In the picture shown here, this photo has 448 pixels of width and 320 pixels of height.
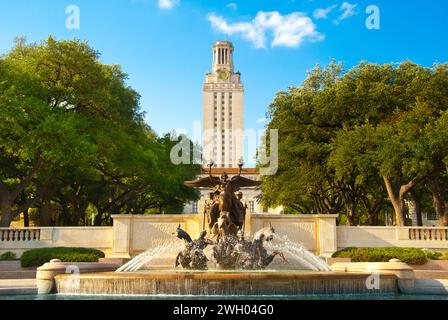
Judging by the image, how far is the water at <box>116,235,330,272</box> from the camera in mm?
23548

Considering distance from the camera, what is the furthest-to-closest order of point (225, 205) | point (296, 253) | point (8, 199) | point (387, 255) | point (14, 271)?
point (8, 199) < point (296, 253) < point (387, 255) < point (14, 271) < point (225, 205)

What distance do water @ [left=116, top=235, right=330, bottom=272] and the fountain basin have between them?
591 centimetres

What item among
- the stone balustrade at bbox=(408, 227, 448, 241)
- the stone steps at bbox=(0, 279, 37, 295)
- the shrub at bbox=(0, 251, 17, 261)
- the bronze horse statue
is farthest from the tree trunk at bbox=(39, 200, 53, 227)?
the stone balustrade at bbox=(408, 227, 448, 241)

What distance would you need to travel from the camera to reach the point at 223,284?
15.0 metres

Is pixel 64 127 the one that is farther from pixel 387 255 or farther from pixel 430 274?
pixel 430 274

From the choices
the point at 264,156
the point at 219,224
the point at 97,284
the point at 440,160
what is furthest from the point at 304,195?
the point at 97,284

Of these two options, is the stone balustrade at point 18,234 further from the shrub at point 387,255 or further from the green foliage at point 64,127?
the shrub at point 387,255

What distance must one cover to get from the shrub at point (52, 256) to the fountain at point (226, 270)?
7.66ft

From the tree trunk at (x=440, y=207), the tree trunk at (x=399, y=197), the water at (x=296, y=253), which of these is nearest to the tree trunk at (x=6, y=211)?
A: the water at (x=296, y=253)

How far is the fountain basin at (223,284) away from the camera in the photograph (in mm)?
15086

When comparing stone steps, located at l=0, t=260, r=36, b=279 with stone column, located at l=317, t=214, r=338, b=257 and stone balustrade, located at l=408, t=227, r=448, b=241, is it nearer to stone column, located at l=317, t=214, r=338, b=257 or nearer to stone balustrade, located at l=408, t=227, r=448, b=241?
stone column, located at l=317, t=214, r=338, b=257

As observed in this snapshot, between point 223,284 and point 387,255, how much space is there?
41.1ft

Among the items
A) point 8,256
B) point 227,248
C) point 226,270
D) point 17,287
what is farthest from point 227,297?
point 8,256
